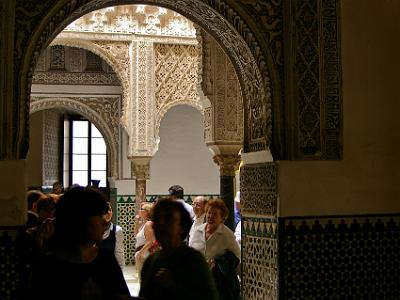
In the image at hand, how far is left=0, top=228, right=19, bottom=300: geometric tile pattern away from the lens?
3582mm

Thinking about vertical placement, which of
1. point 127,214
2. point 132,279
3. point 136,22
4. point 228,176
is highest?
point 136,22

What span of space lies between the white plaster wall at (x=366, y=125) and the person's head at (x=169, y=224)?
1.80 metres

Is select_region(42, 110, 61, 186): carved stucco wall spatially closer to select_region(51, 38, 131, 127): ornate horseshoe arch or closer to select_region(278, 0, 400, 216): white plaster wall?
select_region(51, 38, 131, 127): ornate horseshoe arch

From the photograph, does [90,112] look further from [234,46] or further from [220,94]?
[234,46]

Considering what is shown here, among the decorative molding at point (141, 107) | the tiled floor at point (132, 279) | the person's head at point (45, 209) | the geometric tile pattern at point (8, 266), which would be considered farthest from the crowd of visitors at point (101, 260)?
the decorative molding at point (141, 107)

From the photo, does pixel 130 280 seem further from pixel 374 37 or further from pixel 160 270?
pixel 160 270

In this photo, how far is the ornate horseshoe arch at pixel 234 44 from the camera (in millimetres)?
3828

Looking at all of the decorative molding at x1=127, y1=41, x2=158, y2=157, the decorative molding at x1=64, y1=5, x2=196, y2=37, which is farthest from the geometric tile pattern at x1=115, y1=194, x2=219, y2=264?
the decorative molding at x1=64, y1=5, x2=196, y2=37

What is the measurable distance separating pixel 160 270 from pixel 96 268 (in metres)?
0.28

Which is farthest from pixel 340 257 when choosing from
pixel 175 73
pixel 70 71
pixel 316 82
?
pixel 70 71

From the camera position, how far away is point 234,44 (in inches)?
176

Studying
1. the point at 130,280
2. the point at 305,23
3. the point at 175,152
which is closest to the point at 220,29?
the point at 305,23

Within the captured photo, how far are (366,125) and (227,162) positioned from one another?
Answer: 9.37ft

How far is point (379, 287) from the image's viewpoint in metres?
4.32
